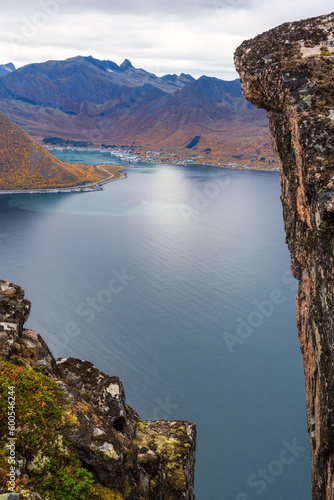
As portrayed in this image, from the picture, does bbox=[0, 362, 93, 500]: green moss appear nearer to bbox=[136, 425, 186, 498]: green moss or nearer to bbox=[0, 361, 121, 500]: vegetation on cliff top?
bbox=[0, 361, 121, 500]: vegetation on cliff top

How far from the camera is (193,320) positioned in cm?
4572

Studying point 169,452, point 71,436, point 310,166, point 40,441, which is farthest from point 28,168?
point 310,166

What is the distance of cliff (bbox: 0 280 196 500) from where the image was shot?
6.09 m

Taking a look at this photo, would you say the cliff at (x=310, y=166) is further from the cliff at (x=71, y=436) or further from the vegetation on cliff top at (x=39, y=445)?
the vegetation on cliff top at (x=39, y=445)

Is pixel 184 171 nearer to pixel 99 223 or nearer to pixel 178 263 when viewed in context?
pixel 99 223

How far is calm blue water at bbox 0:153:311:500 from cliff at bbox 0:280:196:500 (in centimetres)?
1993

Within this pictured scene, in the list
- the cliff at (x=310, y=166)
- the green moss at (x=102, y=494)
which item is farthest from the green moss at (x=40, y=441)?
the cliff at (x=310, y=166)

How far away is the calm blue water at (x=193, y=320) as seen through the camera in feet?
98.8

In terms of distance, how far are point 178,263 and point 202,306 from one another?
14.8m

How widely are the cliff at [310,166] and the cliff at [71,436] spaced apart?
3958 mm

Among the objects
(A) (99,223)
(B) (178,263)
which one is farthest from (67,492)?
(A) (99,223)

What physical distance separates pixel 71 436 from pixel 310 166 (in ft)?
22.7

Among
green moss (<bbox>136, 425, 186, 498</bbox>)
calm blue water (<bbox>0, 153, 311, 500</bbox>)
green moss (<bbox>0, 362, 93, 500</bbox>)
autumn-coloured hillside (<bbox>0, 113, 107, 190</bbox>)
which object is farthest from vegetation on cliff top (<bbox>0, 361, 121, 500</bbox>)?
autumn-coloured hillside (<bbox>0, 113, 107, 190</bbox>)

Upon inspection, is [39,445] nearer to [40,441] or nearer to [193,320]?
[40,441]
